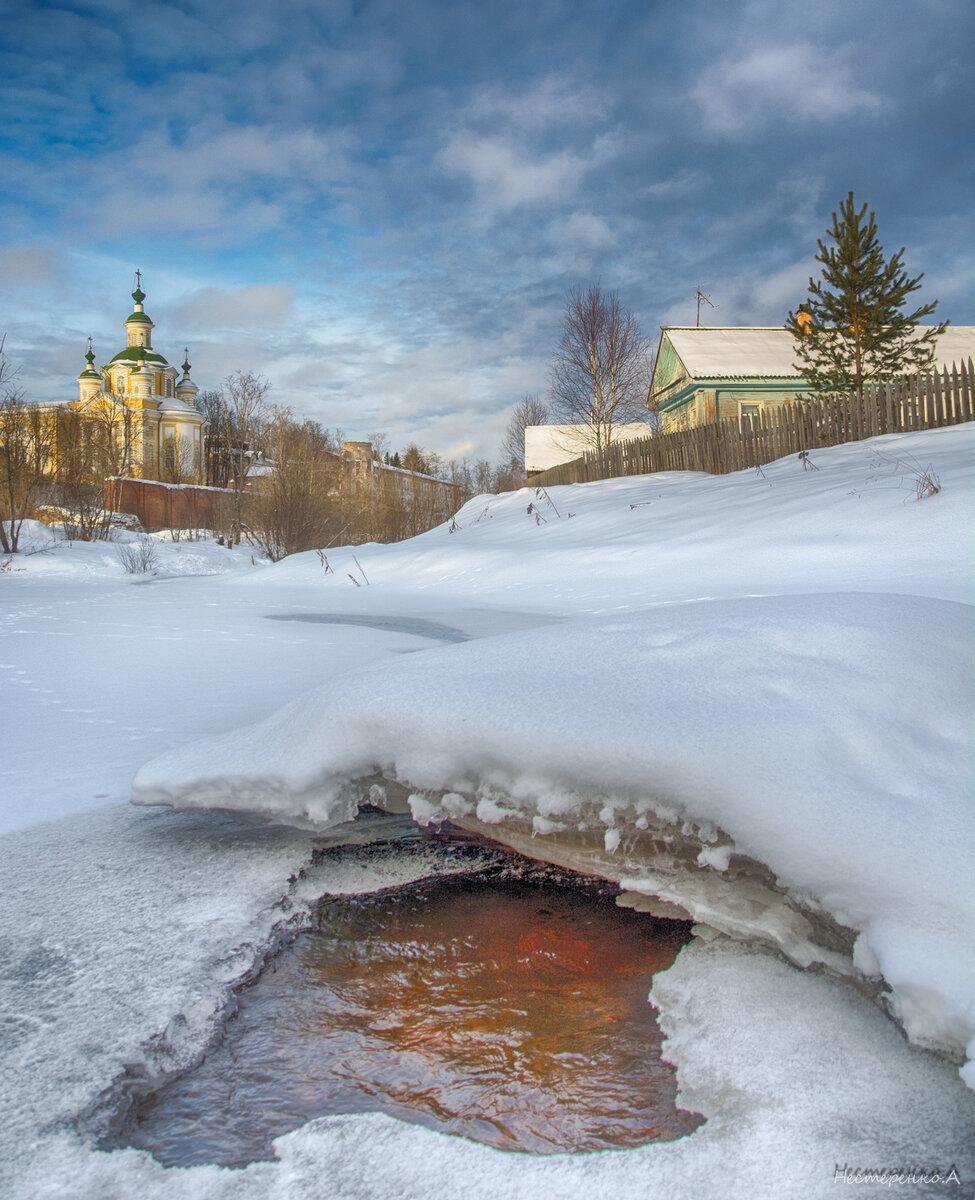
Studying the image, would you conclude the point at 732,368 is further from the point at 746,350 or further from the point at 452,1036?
the point at 452,1036

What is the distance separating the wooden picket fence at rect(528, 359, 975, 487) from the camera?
849 cm

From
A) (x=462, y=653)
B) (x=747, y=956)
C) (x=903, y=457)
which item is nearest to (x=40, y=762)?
(x=462, y=653)

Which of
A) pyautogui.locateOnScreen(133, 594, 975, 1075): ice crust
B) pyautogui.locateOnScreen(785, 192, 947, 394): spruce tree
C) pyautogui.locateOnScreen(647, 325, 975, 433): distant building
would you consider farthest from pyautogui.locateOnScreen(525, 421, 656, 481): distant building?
pyautogui.locateOnScreen(133, 594, 975, 1075): ice crust

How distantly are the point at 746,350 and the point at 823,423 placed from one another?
510 inches

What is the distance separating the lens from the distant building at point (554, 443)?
2644 centimetres

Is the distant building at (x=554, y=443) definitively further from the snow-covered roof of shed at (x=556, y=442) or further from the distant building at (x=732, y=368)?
the distant building at (x=732, y=368)

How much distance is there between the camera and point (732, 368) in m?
20.3

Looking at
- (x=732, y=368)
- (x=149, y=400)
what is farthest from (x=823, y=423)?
(x=149, y=400)

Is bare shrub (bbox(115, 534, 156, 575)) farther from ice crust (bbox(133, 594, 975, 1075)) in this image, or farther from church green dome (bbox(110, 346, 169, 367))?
church green dome (bbox(110, 346, 169, 367))

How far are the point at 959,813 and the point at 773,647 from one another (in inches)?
22.2

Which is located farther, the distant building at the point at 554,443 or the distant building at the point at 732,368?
the distant building at the point at 554,443

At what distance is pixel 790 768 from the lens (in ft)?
4.01

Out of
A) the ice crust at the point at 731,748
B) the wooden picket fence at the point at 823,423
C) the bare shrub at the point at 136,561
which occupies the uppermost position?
the wooden picket fence at the point at 823,423

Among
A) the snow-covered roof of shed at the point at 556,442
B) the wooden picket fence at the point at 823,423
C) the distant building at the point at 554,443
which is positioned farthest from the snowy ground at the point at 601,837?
the distant building at the point at 554,443
